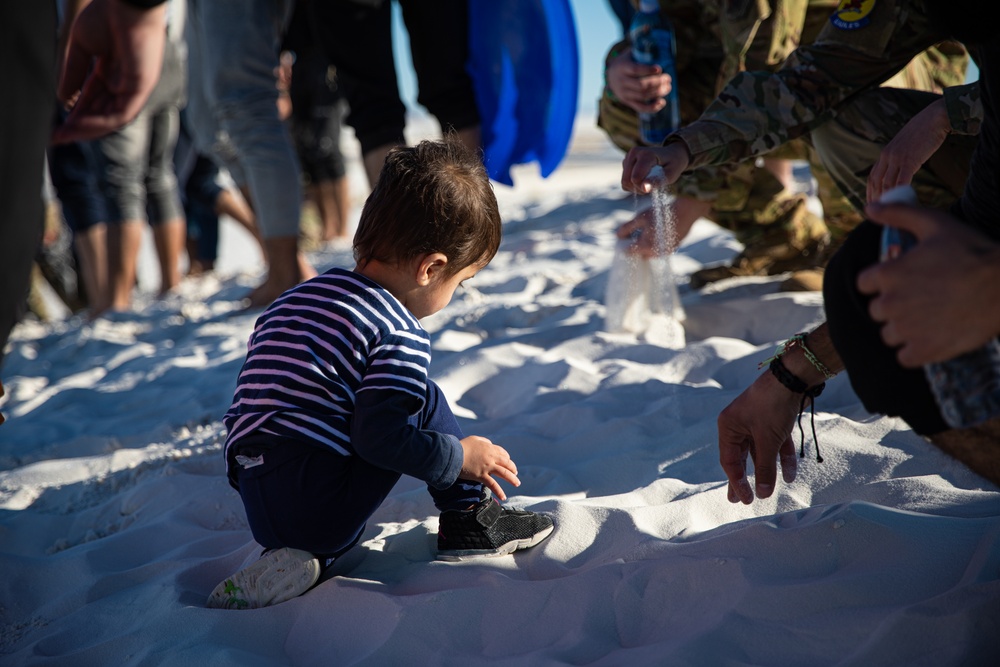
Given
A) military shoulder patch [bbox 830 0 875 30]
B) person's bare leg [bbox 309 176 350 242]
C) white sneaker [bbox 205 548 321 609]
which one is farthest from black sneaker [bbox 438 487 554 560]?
person's bare leg [bbox 309 176 350 242]

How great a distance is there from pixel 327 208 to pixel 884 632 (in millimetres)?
5716

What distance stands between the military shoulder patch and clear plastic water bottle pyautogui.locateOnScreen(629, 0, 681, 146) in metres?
0.59

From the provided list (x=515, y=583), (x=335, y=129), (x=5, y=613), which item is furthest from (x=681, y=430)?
(x=335, y=129)

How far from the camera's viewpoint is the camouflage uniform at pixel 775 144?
2396mm

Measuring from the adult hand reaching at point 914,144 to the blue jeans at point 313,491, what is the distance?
96 centimetres

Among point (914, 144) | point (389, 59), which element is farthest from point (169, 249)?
point (914, 144)

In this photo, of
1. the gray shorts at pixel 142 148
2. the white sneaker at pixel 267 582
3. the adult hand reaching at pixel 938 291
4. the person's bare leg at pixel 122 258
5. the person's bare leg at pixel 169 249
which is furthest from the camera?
the person's bare leg at pixel 169 249

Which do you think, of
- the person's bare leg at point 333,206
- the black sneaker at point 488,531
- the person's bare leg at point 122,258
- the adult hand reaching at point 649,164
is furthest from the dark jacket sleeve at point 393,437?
the person's bare leg at point 333,206

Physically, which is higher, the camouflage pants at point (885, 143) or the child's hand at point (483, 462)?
the camouflage pants at point (885, 143)

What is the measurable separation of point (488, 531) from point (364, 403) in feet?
1.15

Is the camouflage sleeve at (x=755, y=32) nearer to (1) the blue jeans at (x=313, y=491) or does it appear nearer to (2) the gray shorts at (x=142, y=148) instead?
(1) the blue jeans at (x=313, y=491)

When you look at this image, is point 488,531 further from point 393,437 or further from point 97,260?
point 97,260

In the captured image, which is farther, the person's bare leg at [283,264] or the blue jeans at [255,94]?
the person's bare leg at [283,264]

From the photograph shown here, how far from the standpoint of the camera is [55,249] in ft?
20.7
